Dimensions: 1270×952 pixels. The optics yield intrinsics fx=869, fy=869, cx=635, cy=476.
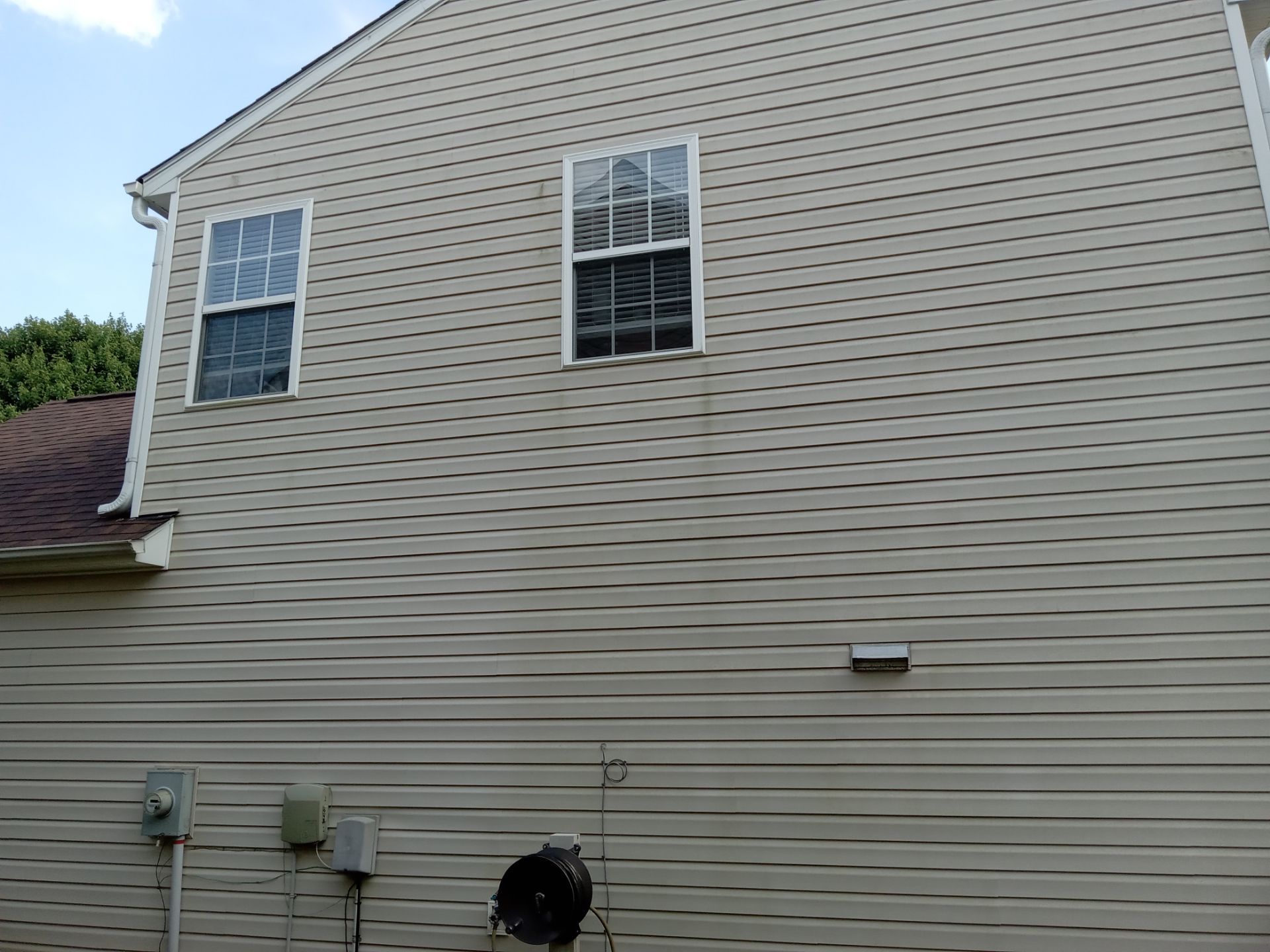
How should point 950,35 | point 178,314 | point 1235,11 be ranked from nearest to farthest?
point 1235,11 < point 950,35 < point 178,314

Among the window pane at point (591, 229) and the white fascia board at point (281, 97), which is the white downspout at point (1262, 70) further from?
the white fascia board at point (281, 97)

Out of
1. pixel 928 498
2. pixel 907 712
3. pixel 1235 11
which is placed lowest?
pixel 907 712

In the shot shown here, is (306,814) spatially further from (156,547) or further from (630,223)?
(630,223)

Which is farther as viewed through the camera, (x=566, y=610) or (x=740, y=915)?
(x=566, y=610)

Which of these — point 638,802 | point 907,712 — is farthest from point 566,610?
point 907,712

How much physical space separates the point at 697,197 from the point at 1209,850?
365 centimetres

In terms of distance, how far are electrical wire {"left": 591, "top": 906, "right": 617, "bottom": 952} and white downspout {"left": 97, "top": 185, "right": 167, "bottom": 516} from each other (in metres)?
3.55

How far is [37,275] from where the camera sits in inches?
763

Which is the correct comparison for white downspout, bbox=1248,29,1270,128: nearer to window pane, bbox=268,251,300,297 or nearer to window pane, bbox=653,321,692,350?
window pane, bbox=653,321,692,350

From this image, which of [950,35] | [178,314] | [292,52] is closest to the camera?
[950,35]

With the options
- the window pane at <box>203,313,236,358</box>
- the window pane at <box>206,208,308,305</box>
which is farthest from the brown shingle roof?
the window pane at <box>206,208,308,305</box>

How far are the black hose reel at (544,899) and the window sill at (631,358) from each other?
2.34m

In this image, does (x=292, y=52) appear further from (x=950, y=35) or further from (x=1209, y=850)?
(x=1209, y=850)

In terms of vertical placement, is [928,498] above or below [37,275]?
below
